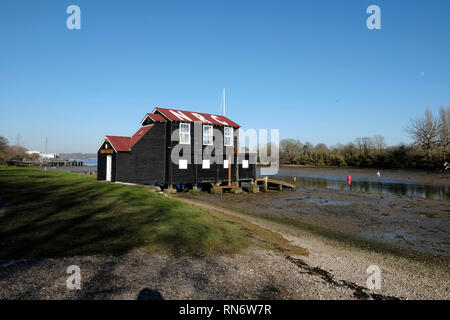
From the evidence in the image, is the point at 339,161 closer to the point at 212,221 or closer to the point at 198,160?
the point at 198,160

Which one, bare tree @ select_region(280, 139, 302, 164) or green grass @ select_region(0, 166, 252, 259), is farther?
bare tree @ select_region(280, 139, 302, 164)

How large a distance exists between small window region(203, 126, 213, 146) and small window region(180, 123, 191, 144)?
86.6 inches

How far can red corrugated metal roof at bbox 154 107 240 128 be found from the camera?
2868 cm

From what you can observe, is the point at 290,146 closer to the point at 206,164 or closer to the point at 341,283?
the point at 206,164

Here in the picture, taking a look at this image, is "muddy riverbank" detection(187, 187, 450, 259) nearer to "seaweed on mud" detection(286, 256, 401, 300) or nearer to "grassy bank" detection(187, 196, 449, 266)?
"grassy bank" detection(187, 196, 449, 266)

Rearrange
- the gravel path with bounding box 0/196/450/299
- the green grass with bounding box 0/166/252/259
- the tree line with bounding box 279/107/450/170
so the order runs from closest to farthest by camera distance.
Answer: the gravel path with bounding box 0/196/450/299
the green grass with bounding box 0/166/252/259
the tree line with bounding box 279/107/450/170

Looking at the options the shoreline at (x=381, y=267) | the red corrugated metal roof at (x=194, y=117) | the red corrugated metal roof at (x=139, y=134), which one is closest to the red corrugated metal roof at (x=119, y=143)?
the red corrugated metal roof at (x=139, y=134)

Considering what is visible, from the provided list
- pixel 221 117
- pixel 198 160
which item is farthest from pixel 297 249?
pixel 221 117

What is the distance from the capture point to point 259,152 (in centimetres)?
13200

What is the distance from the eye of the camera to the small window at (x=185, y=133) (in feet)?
94.8

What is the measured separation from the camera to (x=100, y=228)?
10.2m

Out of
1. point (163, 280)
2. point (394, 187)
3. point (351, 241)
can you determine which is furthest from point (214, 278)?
point (394, 187)
